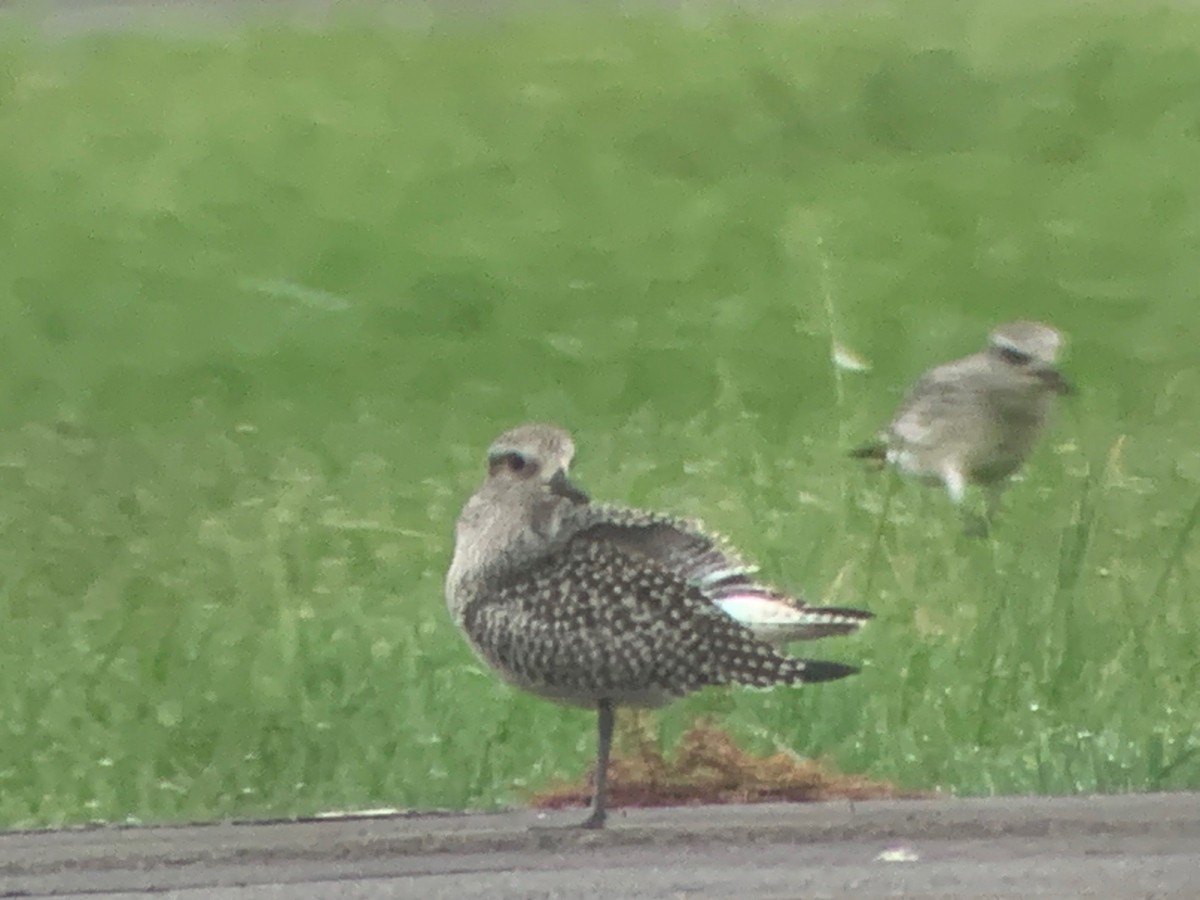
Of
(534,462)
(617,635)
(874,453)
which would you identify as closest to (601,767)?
(617,635)

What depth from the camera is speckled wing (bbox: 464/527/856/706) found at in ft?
16.4

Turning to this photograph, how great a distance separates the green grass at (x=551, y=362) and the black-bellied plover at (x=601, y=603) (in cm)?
109

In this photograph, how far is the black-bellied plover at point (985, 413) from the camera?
7.89 metres

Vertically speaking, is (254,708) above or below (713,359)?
below

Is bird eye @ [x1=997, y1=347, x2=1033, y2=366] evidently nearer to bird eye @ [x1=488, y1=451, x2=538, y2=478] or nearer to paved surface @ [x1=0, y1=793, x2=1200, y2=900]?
paved surface @ [x1=0, y1=793, x2=1200, y2=900]

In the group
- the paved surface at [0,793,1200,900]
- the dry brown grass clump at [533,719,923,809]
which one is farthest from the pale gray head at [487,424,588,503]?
the dry brown grass clump at [533,719,923,809]

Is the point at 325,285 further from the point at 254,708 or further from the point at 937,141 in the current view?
the point at 254,708

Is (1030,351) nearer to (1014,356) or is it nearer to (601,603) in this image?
(1014,356)

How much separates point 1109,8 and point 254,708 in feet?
33.1

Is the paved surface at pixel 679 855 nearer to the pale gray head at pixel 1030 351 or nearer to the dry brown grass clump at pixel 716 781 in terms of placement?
the dry brown grass clump at pixel 716 781

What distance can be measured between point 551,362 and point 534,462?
5.53m

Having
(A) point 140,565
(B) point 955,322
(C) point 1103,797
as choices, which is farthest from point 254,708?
(B) point 955,322

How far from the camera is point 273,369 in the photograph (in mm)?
10961

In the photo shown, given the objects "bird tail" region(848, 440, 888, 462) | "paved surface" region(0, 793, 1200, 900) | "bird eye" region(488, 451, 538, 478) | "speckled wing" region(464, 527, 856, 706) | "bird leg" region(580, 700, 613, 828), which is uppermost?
"bird tail" region(848, 440, 888, 462)
